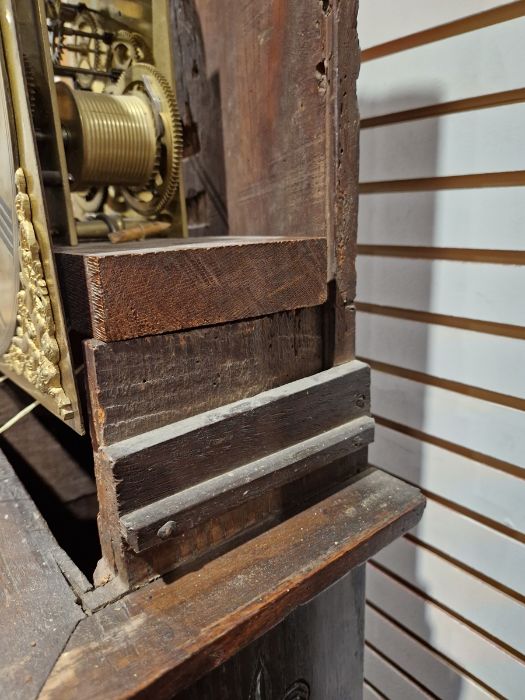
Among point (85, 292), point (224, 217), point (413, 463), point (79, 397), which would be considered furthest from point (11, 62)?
point (413, 463)

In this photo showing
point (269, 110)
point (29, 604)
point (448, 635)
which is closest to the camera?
point (29, 604)

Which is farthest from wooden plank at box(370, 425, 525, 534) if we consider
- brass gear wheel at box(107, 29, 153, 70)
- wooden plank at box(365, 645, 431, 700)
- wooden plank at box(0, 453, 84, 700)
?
brass gear wheel at box(107, 29, 153, 70)

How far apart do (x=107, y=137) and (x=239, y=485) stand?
2.19 feet

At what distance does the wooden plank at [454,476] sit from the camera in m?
1.06

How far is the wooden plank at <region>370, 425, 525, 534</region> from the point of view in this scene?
3.47 feet

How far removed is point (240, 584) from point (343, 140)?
66 cm

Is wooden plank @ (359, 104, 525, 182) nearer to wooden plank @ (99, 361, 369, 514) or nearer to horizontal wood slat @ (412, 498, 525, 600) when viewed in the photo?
wooden plank @ (99, 361, 369, 514)

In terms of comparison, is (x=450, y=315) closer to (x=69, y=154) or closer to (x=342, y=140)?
(x=342, y=140)

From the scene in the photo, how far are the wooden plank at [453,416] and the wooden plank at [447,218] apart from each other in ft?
1.04

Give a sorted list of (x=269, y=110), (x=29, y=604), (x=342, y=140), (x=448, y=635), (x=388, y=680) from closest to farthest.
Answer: (x=29, y=604)
(x=342, y=140)
(x=269, y=110)
(x=448, y=635)
(x=388, y=680)

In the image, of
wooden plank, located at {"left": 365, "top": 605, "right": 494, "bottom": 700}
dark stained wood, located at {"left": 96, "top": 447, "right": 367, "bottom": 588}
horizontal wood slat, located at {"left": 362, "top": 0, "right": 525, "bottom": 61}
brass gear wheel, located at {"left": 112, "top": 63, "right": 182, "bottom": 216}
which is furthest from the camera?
wooden plank, located at {"left": 365, "top": 605, "right": 494, "bottom": 700}

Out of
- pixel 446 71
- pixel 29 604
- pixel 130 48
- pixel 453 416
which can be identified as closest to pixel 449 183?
pixel 446 71

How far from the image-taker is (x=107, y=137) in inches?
37.5

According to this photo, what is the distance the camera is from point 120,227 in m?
1.08
